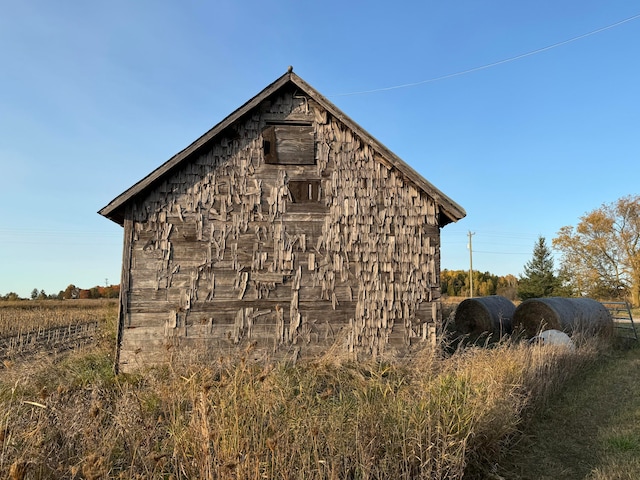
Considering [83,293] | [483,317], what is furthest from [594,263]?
[83,293]

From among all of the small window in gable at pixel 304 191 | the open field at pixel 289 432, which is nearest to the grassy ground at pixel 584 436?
the open field at pixel 289 432

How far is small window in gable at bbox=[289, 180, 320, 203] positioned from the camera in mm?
8766

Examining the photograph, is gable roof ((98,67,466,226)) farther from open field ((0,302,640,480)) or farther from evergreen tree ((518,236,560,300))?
evergreen tree ((518,236,560,300))

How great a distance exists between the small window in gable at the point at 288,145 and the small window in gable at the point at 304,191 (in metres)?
0.44

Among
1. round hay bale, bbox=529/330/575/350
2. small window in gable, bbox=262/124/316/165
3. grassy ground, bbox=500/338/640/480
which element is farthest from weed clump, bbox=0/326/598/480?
round hay bale, bbox=529/330/575/350

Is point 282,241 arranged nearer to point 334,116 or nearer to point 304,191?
point 304,191

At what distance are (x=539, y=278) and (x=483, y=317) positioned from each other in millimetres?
32032

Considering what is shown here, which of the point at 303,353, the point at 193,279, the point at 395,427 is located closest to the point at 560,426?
the point at 395,427

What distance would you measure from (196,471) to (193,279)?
17.4 feet

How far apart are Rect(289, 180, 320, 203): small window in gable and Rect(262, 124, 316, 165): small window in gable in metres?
0.44

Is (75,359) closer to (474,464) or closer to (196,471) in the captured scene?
(196,471)

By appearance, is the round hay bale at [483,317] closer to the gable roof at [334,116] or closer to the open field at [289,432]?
the gable roof at [334,116]

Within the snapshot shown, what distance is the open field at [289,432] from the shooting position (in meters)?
3.19

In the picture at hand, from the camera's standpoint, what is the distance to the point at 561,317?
1222cm
